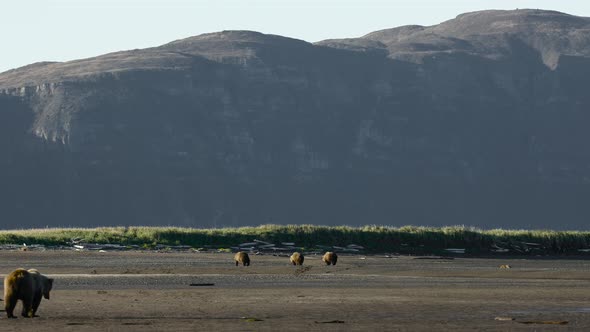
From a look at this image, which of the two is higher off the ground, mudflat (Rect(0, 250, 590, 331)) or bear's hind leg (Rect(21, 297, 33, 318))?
bear's hind leg (Rect(21, 297, 33, 318))

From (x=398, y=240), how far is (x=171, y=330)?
43.6m

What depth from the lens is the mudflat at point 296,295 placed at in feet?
73.2

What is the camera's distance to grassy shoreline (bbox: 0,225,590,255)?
61.1m

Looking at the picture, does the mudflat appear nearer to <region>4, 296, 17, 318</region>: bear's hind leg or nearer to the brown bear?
the brown bear

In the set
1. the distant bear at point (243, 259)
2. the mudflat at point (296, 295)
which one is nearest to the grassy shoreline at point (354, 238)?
the mudflat at point (296, 295)

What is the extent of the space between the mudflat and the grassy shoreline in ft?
37.4

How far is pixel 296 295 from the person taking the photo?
29578 millimetres

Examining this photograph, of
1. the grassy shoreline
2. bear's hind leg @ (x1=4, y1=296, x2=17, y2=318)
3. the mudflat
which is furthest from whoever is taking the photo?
the grassy shoreline

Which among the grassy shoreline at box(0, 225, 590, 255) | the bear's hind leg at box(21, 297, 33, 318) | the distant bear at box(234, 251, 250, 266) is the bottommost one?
the grassy shoreline at box(0, 225, 590, 255)

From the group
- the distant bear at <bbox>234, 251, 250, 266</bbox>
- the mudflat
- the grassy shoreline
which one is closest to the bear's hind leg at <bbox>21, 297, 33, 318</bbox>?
the mudflat

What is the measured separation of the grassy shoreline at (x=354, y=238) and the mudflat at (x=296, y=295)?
37.4 ft

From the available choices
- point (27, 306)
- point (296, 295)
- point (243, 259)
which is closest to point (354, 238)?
point (243, 259)

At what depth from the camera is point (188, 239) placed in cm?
6181

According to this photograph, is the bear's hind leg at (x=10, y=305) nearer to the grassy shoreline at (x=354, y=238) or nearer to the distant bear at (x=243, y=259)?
the distant bear at (x=243, y=259)
